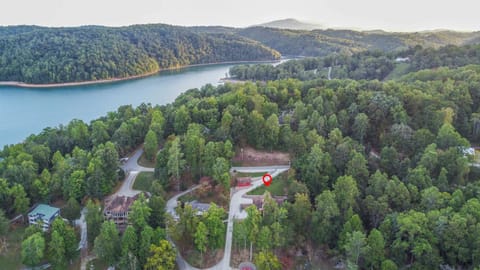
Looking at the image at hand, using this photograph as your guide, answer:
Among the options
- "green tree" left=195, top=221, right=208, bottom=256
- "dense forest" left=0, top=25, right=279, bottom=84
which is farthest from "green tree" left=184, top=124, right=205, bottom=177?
"dense forest" left=0, top=25, right=279, bottom=84

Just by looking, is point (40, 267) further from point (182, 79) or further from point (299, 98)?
point (182, 79)

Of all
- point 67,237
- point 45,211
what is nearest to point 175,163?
point 67,237

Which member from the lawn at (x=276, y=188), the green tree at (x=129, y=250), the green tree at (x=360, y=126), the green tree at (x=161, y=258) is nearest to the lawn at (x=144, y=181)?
the green tree at (x=129, y=250)

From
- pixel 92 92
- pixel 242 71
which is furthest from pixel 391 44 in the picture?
pixel 92 92

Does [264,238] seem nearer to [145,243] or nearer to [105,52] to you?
[145,243]

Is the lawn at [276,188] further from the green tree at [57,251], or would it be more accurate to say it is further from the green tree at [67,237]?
the green tree at [57,251]

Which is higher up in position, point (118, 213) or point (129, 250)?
point (118, 213)

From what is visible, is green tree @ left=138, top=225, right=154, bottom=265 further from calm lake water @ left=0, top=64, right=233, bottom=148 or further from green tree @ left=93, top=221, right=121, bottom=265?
calm lake water @ left=0, top=64, right=233, bottom=148
